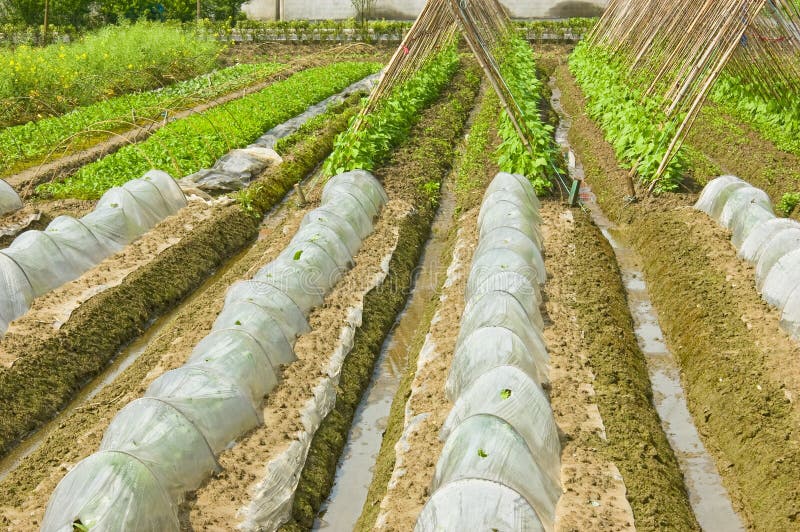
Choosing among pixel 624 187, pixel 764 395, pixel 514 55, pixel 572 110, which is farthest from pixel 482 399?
pixel 514 55

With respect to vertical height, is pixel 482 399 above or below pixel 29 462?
above

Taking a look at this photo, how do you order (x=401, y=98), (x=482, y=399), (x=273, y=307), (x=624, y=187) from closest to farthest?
(x=482, y=399), (x=273, y=307), (x=624, y=187), (x=401, y=98)

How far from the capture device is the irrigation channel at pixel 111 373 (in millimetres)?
7570

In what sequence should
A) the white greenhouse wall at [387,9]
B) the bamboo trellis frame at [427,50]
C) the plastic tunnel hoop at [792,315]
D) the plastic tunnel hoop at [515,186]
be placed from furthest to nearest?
the white greenhouse wall at [387,9], the bamboo trellis frame at [427,50], the plastic tunnel hoop at [515,186], the plastic tunnel hoop at [792,315]

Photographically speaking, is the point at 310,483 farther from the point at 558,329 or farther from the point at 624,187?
the point at 624,187

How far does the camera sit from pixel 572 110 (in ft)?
68.3

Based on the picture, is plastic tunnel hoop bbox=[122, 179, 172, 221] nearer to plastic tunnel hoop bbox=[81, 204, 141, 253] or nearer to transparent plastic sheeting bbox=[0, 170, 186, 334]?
transparent plastic sheeting bbox=[0, 170, 186, 334]

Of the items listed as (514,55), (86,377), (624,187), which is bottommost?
(86,377)

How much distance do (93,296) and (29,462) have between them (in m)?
3.17

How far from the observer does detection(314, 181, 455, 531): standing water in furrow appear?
22.2 ft

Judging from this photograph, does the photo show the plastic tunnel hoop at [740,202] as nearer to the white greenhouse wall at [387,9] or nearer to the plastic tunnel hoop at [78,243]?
the plastic tunnel hoop at [78,243]

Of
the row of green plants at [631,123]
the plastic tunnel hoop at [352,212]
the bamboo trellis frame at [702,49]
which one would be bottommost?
the plastic tunnel hoop at [352,212]

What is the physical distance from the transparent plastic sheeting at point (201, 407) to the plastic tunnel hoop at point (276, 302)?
0.01 m

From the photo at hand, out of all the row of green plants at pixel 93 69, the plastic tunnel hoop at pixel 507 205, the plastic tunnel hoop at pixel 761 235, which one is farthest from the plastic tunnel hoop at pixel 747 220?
the row of green plants at pixel 93 69
